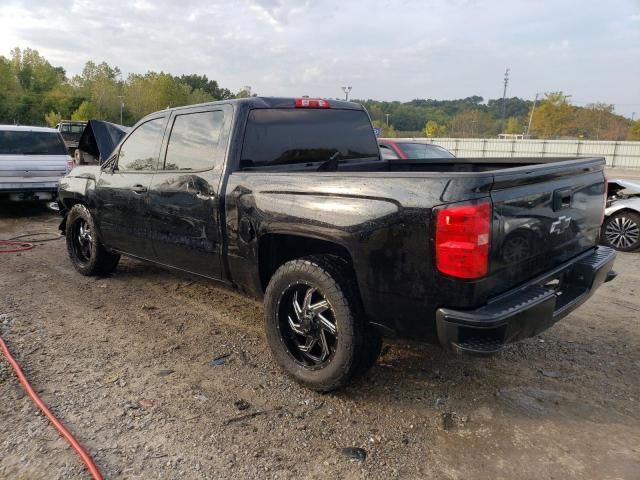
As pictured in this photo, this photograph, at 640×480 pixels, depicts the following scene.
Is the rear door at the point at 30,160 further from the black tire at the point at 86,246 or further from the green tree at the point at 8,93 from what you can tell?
the green tree at the point at 8,93

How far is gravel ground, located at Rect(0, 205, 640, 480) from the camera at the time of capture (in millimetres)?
2586

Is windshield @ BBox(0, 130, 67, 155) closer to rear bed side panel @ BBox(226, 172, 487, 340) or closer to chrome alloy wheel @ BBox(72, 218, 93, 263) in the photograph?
chrome alloy wheel @ BBox(72, 218, 93, 263)

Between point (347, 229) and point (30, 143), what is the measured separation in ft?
31.4

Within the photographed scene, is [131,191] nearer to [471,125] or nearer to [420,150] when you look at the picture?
[420,150]

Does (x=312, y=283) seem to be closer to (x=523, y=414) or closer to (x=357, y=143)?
(x=523, y=414)

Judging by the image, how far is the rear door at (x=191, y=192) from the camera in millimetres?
3791

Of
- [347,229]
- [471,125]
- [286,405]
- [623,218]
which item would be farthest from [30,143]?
[471,125]

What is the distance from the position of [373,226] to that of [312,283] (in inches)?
23.8

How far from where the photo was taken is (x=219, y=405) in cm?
312

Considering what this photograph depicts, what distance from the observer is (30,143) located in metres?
10.1

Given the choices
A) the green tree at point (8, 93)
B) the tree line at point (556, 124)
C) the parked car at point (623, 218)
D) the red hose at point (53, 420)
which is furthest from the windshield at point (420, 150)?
the green tree at point (8, 93)

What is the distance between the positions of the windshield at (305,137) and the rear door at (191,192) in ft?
0.74

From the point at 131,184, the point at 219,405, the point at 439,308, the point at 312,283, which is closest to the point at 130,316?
the point at 131,184

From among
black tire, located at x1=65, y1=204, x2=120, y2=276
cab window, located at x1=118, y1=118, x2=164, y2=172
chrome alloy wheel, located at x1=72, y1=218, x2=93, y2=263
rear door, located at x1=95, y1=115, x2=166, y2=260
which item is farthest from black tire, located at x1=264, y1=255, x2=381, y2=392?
chrome alloy wheel, located at x1=72, y1=218, x2=93, y2=263
